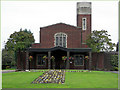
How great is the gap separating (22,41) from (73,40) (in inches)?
353

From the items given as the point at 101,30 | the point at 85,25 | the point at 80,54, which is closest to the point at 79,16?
the point at 85,25

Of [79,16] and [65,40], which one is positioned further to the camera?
[79,16]

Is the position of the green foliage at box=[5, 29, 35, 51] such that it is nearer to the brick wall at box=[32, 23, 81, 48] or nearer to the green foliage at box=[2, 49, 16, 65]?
the brick wall at box=[32, 23, 81, 48]

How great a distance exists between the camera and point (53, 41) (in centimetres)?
→ 3503

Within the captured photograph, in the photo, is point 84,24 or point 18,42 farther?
point 84,24

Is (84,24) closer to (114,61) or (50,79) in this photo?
(114,61)

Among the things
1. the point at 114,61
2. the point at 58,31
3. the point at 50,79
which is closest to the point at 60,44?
the point at 58,31

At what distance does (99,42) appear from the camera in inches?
1417

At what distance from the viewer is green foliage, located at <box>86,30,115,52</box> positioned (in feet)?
116

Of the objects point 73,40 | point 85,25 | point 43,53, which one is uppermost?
point 85,25

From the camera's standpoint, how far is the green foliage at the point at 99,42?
116ft

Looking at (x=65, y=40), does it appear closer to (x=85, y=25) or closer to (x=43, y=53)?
(x=43, y=53)

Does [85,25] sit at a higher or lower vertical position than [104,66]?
higher

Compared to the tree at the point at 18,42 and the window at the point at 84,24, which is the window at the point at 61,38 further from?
the window at the point at 84,24
